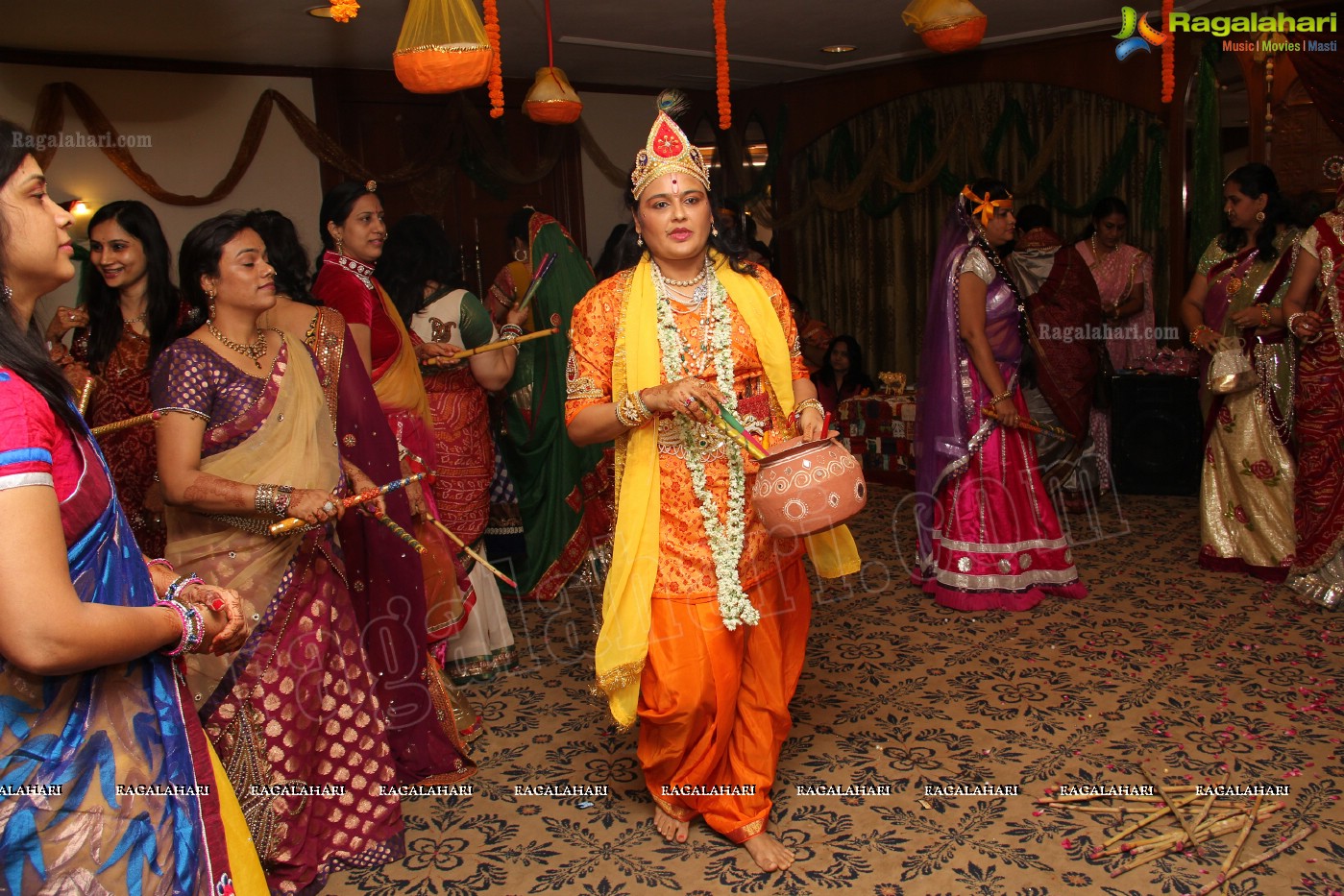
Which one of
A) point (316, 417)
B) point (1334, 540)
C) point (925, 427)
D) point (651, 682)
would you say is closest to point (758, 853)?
point (651, 682)

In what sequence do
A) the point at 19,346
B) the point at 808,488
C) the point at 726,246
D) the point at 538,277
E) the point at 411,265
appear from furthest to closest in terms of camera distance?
1. the point at 538,277
2. the point at 411,265
3. the point at 726,246
4. the point at 808,488
5. the point at 19,346

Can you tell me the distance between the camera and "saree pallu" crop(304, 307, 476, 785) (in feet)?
9.23

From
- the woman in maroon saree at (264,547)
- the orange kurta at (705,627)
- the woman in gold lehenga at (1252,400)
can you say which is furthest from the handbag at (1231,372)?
the woman in maroon saree at (264,547)

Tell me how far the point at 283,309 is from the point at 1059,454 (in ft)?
12.5

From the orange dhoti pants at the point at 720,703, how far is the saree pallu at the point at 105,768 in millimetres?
1182

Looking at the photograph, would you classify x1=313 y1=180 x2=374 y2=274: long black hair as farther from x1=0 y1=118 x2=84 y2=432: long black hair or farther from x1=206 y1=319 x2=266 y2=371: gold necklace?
x1=0 y1=118 x2=84 y2=432: long black hair

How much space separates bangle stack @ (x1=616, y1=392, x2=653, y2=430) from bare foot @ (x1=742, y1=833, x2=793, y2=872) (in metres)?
1.04

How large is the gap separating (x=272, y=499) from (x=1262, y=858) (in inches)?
92.7

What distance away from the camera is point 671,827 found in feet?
8.59

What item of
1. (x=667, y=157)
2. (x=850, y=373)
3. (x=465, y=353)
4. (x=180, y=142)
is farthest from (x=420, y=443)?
(x=850, y=373)

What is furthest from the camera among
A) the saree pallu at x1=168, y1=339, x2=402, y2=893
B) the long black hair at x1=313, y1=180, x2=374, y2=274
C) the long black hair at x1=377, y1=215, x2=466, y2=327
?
the long black hair at x1=377, y1=215, x2=466, y2=327

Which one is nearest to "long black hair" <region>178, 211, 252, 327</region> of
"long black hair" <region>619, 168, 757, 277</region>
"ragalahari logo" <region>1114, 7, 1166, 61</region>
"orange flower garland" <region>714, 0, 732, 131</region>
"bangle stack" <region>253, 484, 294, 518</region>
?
"bangle stack" <region>253, 484, 294, 518</region>

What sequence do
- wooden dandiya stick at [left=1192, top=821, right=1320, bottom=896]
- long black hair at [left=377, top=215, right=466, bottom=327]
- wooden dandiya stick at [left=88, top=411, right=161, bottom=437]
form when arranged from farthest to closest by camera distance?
long black hair at [left=377, top=215, right=466, bottom=327] → wooden dandiya stick at [left=1192, top=821, right=1320, bottom=896] → wooden dandiya stick at [left=88, top=411, right=161, bottom=437]

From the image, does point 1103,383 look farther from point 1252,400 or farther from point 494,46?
point 494,46
